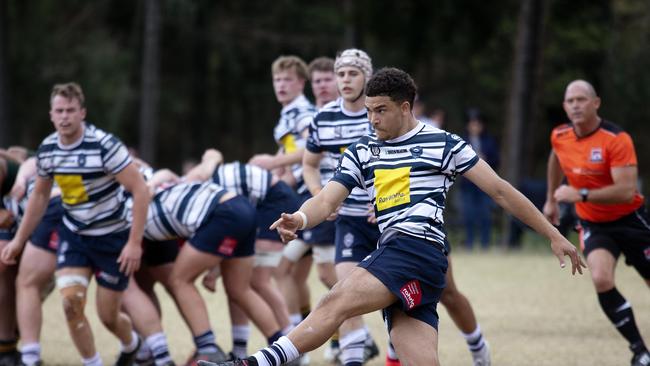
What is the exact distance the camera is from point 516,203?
5.39m

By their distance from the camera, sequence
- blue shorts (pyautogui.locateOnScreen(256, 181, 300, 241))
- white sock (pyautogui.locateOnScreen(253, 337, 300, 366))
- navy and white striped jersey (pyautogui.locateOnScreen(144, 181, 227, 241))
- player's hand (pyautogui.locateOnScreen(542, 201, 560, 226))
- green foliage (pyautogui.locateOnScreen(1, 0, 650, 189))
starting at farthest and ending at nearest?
green foliage (pyautogui.locateOnScreen(1, 0, 650, 189)) → blue shorts (pyautogui.locateOnScreen(256, 181, 300, 241)) → player's hand (pyautogui.locateOnScreen(542, 201, 560, 226)) → navy and white striped jersey (pyautogui.locateOnScreen(144, 181, 227, 241)) → white sock (pyautogui.locateOnScreen(253, 337, 300, 366))

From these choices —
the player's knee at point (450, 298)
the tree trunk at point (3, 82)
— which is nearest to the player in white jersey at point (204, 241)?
the player's knee at point (450, 298)

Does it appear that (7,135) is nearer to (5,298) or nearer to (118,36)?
(118,36)

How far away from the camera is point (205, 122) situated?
28.7 metres

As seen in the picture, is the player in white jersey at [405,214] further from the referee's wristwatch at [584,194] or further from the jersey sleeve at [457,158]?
the referee's wristwatch at [584,194]

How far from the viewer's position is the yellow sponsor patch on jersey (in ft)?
17.7

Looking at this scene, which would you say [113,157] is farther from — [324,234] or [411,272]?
[411,272]

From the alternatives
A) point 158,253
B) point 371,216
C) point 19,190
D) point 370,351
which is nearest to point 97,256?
point 158,253

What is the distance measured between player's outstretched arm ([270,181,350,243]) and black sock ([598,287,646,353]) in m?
2.82

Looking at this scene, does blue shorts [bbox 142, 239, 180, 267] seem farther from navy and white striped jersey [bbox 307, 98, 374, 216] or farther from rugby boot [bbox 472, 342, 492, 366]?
rugby boot [bbox 472, 342, 492, 366]

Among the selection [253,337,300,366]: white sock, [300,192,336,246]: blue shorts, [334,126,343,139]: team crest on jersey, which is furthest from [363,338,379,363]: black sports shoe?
[253,337,300,366]: white sock

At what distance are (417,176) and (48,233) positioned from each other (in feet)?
11.4

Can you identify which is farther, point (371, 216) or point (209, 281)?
point (209, 281)

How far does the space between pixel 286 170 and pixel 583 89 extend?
266cm
